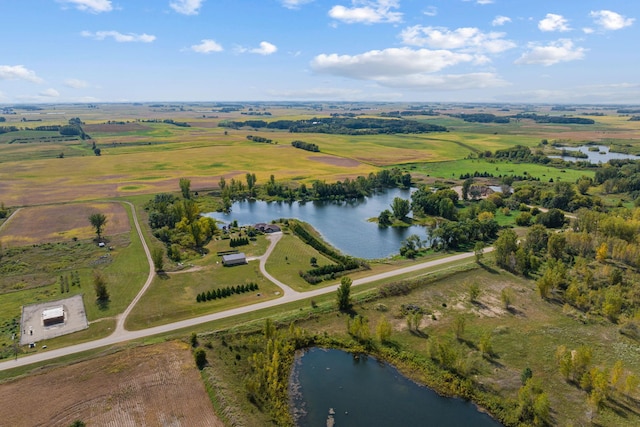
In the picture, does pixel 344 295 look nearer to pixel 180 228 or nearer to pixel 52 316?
pixel 52 316

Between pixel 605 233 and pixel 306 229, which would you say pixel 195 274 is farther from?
pixel 605 233

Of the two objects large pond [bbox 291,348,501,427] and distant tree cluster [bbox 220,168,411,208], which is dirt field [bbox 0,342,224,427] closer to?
large pond [bbox 291,348,501,427]

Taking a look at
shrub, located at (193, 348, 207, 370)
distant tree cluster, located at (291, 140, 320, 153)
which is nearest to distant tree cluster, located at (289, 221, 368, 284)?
shrub, located at (193, 348, 207, 370)

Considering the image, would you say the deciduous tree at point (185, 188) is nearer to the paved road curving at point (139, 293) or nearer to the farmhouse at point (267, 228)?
the paved road curving at point (139, 293)

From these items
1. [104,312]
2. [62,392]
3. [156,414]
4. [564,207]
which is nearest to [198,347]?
[156,414]

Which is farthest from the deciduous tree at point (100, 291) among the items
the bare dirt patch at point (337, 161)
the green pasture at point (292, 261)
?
the bare dirt patch at point (337, 161)

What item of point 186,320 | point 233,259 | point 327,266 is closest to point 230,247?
point 233,259
